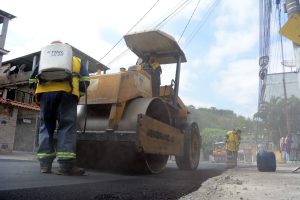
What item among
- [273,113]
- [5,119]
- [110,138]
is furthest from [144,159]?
[273,113]

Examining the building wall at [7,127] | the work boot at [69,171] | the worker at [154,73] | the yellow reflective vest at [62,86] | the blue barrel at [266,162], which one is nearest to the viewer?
the work boot at [69,171]

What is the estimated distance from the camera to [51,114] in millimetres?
4059

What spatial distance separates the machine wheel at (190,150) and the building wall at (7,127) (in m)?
10.2

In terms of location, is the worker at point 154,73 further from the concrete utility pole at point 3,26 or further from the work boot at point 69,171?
the concrete utility pole at point 3,26

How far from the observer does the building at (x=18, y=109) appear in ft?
49.4

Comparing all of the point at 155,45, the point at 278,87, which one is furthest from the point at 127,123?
the point at 278,87

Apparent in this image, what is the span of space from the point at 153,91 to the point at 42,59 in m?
2.27

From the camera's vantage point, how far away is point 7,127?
49.6 ft

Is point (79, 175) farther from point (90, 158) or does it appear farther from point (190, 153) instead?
point (190, 153)

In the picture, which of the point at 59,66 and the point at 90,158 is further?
the point at 90,158

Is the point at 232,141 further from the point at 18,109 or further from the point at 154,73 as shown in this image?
the point at 18,109

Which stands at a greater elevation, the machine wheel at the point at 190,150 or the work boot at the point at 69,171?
the machine wheel at the point at 190,150

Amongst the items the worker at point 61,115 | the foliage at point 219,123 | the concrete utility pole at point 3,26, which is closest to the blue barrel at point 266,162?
the worker at point 61,115

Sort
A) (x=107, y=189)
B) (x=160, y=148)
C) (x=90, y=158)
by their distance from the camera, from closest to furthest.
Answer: (x=107, y=189)
(x=160, y=148)
(x=90, y=158)
